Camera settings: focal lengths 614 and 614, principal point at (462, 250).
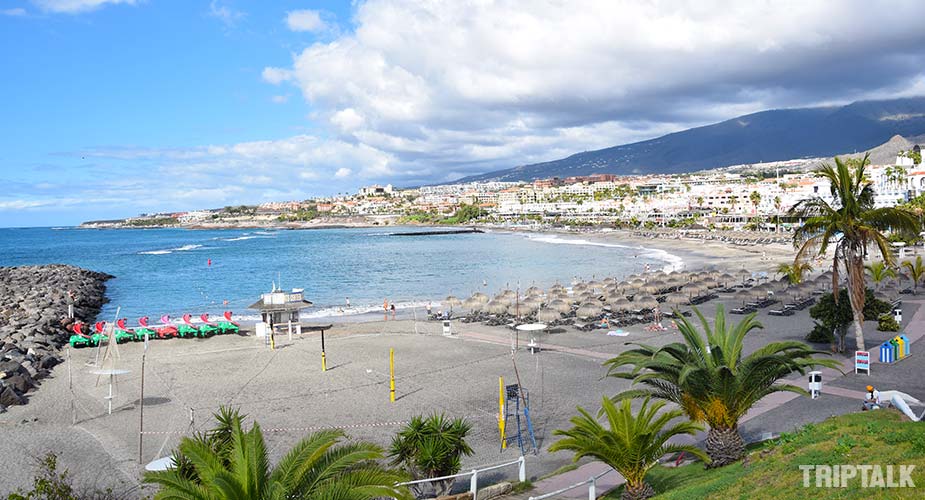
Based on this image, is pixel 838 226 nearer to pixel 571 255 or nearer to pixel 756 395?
pixel 756 395

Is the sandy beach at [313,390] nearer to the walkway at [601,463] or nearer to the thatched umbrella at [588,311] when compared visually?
the walkway at [601,463]

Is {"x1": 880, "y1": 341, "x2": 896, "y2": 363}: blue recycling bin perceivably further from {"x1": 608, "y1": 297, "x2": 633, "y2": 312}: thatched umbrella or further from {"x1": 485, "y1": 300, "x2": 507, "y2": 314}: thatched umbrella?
{"x1": 485, "y1": 300, "x2": 507, "y2": 314}: thatched umbrella

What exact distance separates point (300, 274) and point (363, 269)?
621 cm

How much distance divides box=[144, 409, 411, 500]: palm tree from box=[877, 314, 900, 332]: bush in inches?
812

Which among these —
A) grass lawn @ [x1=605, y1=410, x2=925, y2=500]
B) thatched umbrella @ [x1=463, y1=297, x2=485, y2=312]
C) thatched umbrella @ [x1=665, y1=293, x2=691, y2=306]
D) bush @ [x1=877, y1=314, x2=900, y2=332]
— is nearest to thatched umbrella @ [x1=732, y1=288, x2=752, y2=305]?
thatched umbrella @ [x1=665, y1=293, x2=691, y2=306]

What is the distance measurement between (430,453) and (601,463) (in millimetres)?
3280

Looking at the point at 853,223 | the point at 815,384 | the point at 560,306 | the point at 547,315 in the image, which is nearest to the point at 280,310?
the point at 547,315

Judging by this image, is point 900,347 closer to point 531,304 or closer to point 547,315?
point 547,315

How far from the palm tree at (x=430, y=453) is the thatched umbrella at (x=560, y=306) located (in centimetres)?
1787

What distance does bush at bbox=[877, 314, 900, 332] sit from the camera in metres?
20.9

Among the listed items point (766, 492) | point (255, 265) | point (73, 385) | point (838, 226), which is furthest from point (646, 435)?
point (255, 265)

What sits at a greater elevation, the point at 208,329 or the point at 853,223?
the point at 853,223

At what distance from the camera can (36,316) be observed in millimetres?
31609

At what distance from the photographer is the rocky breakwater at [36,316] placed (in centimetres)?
1817
